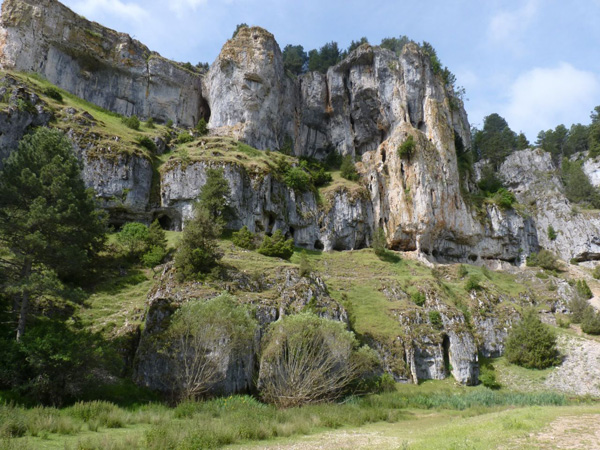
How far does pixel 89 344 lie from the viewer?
19031 mm

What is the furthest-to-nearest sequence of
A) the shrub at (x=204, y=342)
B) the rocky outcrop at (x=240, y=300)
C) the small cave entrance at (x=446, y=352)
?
1. the small cave entrance at (x=446, y=352)
2. the rocky outcrop at (x=240, y=300)
3. the shrub at (x=204, y=342)

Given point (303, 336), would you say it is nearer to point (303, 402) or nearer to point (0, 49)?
point (303, 402)

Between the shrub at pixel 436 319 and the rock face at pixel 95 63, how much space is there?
50.4 meters

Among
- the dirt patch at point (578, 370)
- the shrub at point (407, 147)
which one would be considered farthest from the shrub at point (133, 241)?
the shrub at point (407, 147)

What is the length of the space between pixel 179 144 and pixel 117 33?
81.3 feet

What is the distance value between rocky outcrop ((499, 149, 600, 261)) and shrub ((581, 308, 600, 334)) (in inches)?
1037

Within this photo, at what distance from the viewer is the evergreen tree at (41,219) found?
60.5 feet

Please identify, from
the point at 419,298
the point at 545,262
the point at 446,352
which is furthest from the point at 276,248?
the point at 545,262

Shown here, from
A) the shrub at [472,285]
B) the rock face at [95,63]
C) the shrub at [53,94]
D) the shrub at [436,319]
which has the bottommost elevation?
the shrub at [436,319]

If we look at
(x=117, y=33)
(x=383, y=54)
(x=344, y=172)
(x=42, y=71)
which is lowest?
(x=344, y=172)

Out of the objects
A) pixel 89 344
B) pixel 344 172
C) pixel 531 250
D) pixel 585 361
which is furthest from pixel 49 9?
pixel 531 250

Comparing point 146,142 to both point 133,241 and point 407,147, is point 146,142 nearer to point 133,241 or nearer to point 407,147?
point 133,241

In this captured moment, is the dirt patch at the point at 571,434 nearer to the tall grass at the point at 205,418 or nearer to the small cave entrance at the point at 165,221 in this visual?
the tall grass at the point at 205,418

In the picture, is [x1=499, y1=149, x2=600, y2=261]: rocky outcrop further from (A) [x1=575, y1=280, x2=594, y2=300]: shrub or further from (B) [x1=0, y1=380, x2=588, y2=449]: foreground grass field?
(B) [x1=0, y1=380, x2=588, y2=449]: foreground grass field
